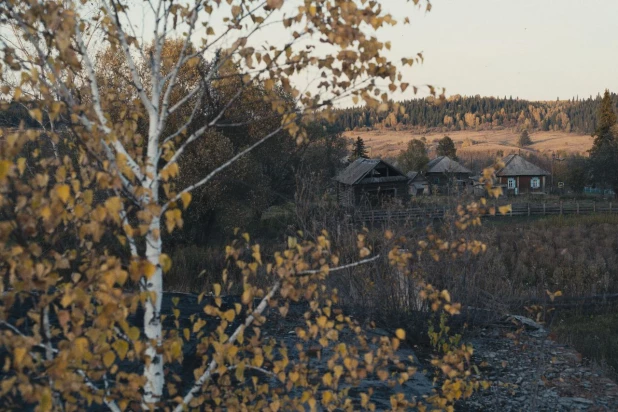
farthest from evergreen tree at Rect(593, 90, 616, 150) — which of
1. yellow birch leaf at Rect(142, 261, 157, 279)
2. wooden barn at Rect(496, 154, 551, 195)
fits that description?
yellow birch leaf at Rect(142, 261, 157, 279)

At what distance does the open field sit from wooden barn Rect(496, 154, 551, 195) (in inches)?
2258

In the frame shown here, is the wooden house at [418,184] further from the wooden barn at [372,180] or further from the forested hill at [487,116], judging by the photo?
the forested hill at [487,116]

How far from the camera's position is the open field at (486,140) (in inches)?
5039

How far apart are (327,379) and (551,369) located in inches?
254

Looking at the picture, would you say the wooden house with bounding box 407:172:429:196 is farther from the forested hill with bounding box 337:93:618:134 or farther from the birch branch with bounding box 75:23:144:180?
the forested hill with bounding box 337:93:618:134

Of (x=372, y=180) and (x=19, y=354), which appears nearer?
(x=19, y=354)

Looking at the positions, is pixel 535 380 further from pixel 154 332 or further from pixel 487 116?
pixel 487 116

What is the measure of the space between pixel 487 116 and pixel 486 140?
36.9 meters

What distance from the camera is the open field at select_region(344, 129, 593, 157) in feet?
420

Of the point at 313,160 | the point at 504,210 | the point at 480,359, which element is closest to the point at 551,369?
the point at 480,359

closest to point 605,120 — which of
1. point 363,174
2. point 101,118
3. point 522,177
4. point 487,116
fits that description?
point 522,177

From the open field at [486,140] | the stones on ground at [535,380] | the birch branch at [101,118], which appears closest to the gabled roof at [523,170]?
the stones on ground at [535,380]

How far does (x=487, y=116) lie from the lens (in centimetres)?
18550

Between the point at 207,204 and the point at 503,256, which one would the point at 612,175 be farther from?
the point at 207,204
